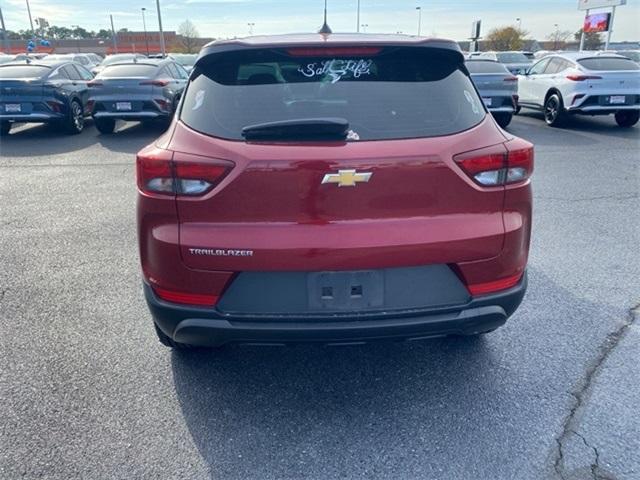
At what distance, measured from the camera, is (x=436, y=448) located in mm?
2266

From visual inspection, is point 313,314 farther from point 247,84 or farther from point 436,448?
point 247,84

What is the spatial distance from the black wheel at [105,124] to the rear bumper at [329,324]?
32.6ft

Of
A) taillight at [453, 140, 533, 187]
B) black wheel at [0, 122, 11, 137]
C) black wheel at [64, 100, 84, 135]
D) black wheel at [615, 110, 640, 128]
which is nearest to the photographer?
taillight at [453, 140, 533, 187]

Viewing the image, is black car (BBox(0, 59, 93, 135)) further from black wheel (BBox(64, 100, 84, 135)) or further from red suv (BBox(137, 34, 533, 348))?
red suv (BBox(137, 34, 533, 348))

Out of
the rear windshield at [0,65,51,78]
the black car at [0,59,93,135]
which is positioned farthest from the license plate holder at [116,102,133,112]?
the rear windshield at [0,65,51,78]

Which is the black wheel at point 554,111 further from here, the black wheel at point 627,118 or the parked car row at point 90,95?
the parked car row at point 90,95

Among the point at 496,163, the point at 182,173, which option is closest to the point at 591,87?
the point at 496,163

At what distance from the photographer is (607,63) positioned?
36.2 feet

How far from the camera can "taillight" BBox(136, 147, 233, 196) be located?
206cm

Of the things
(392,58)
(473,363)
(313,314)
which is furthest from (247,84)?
(473,363)

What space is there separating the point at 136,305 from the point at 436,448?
91.0 inches

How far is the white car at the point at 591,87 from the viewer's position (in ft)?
34.9

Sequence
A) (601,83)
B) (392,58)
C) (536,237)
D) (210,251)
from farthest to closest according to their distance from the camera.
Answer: (601,83)
(536,237)
(392,58)
(210,251)

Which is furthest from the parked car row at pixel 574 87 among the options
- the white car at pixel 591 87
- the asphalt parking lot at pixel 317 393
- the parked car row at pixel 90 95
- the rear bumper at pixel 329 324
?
the rear bumper at pixel 329 324
